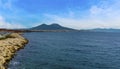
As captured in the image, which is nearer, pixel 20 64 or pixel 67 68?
pixel 67 68

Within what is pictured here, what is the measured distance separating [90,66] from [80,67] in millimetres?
1988

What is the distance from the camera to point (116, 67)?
34812mm

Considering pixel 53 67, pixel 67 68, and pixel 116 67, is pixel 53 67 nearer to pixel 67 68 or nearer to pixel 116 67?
pixel 67 68

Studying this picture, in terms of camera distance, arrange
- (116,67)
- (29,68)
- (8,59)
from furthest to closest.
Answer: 1. (8,59)
2. (116,67)
3. (29,68)

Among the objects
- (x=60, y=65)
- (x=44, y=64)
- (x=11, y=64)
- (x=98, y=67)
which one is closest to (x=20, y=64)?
(x=11, y=64)

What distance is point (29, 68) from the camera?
107 ft

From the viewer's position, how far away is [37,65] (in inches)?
1382

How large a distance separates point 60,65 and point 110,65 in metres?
8.91

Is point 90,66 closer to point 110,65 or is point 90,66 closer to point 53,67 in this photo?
point 110,65

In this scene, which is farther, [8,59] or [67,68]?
Answer: [8,59]

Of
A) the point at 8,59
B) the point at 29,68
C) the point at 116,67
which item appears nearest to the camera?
the point at 29,68

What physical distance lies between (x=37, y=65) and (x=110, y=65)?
42.0 feet

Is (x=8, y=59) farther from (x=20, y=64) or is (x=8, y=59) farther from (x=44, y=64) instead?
(x=44, y=64)

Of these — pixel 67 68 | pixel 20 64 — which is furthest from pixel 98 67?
pixel 20 64
